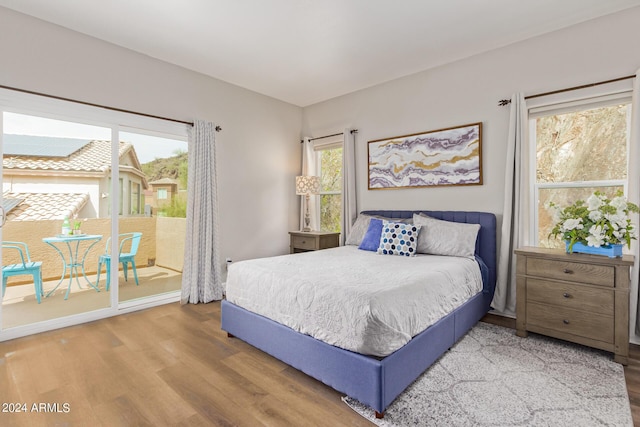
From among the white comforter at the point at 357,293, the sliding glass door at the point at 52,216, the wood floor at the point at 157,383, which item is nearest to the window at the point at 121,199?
the sliding glass door at the point at 52,216

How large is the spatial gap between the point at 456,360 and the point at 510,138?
7.06ft

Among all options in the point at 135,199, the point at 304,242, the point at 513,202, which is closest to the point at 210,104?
the point at 135,199

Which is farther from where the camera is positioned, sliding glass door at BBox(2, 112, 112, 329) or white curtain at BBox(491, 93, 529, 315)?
white curtain at BBox(491, 93, 529, 315)

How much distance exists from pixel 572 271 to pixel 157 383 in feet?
10.0

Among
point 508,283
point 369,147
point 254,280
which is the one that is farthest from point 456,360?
point 369,147

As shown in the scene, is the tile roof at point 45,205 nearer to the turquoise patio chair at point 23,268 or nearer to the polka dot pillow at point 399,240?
the turquoise patio chair at point 23,268

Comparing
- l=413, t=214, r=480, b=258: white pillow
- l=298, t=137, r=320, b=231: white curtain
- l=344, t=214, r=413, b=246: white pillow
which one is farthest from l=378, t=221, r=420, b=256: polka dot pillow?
l=298, t=137, r=320, b=231: white curtain

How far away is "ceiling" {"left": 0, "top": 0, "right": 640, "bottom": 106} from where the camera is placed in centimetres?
257

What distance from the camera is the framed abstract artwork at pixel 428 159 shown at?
3.42 metres

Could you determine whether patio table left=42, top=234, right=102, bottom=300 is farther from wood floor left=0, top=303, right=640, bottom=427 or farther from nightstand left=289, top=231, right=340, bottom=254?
nightstand left=289, top=231, right=340, bottom=254

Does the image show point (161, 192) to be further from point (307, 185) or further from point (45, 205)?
point (307, 185)

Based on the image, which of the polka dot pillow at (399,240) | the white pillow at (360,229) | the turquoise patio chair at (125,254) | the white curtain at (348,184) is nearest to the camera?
the polka dot pillow at (399,240)

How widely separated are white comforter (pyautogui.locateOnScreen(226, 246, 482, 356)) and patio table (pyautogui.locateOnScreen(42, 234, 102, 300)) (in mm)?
1673

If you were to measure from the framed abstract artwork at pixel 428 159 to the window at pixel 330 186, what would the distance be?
0.66 m
